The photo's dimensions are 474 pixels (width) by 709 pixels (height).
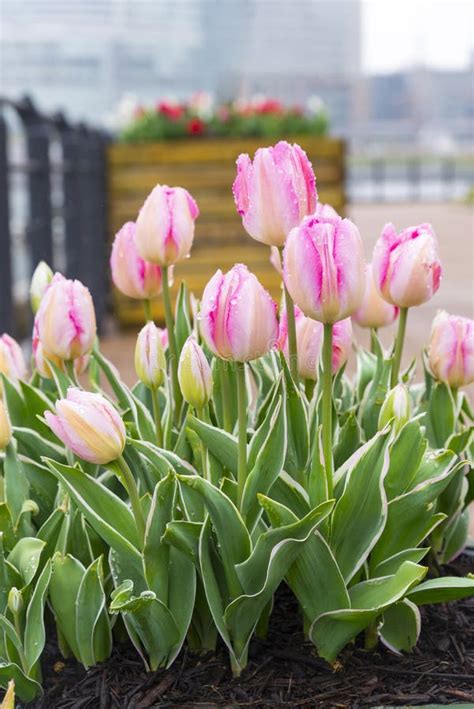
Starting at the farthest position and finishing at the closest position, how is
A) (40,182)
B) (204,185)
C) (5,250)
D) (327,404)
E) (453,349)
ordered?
(204,185)
(40,182)
(5,250)
(453,349)
(327,404)

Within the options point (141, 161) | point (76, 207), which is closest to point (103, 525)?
point (76, 207)

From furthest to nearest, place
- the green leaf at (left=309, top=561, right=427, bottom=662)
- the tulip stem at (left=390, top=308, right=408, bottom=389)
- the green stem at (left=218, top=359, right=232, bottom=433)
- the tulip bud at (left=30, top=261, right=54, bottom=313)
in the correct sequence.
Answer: the tulip bud at (left=30, top=261, right=54, bottom=313) < the tulip stem at (left=390, top=308, right=408, bottom=389) < the green stem at (left=218, top=359, right=232, bottom=433) < the green leaf at (left=309, top=561, right=427, bottom=662)

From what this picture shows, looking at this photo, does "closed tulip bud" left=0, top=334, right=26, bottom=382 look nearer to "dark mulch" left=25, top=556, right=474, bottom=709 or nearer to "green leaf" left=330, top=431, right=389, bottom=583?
"dark mulch" left=25, top=556, right=474, bottom=709

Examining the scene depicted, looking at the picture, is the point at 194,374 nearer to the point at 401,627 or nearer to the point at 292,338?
the point at 292,338

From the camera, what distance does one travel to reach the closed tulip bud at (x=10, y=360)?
1328 millimetres

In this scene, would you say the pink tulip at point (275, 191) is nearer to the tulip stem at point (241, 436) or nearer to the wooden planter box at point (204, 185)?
the tulip stem at point (241, 436)

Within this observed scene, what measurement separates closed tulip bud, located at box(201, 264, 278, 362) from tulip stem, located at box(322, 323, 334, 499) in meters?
0.05

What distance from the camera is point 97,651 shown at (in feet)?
3.68

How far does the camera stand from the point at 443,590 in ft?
3.51

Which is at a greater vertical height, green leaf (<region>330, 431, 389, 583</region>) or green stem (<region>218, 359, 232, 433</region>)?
green stem (<region>218, 359, 232, 433</region>)

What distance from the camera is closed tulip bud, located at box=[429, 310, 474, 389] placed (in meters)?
1.21

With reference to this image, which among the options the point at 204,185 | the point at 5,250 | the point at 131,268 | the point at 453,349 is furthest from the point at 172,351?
the point at 204,185

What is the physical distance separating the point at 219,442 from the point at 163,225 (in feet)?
0.90

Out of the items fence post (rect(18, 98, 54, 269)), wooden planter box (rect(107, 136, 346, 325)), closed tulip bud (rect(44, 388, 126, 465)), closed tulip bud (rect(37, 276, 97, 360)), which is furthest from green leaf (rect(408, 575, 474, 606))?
wooden planter box (rect(107, 136, 346, 325))
